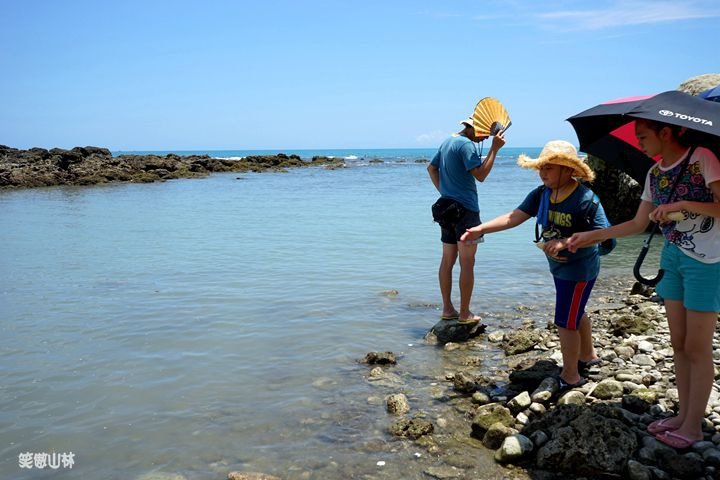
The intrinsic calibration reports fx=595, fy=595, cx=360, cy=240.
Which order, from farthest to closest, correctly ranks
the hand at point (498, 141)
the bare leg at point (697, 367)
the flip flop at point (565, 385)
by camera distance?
the hand at point (498, 141) < the flip flop at point (565, 385) < the bare leg at point (697, 367)

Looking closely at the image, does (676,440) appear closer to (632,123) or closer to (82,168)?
(632,123)

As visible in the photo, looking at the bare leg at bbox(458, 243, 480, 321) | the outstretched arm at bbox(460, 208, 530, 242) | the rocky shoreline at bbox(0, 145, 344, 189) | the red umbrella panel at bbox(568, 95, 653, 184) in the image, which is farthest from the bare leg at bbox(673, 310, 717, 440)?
the rocky shoreline at bbox(0, 145, 344, 189)

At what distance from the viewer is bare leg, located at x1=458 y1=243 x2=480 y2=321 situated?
6.73 m

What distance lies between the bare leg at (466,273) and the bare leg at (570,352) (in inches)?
78.4

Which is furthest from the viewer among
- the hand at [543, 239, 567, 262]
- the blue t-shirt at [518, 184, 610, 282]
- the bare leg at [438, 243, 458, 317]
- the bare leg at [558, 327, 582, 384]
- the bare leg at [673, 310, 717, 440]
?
the bare leg at [438, 243, 458, 317]

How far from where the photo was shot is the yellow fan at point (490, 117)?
6402mm

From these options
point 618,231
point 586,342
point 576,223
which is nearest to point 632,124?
point 576,223

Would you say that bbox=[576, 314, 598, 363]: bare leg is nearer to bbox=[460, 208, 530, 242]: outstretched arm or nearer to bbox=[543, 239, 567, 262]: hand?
bbox=[543, 239, 567, 262]: hand

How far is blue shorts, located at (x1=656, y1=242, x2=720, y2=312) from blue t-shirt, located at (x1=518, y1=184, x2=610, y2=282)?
2.47 ft

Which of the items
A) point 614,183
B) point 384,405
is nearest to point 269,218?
point 614,183

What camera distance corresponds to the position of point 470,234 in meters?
4.68

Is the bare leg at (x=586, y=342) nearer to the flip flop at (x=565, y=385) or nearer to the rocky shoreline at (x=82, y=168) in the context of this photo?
the flip flop at (x=565, y=385)

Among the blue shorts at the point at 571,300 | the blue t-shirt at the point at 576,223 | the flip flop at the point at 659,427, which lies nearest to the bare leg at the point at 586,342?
the blue shorts at the point at 571,300

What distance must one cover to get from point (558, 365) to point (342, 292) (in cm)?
409
